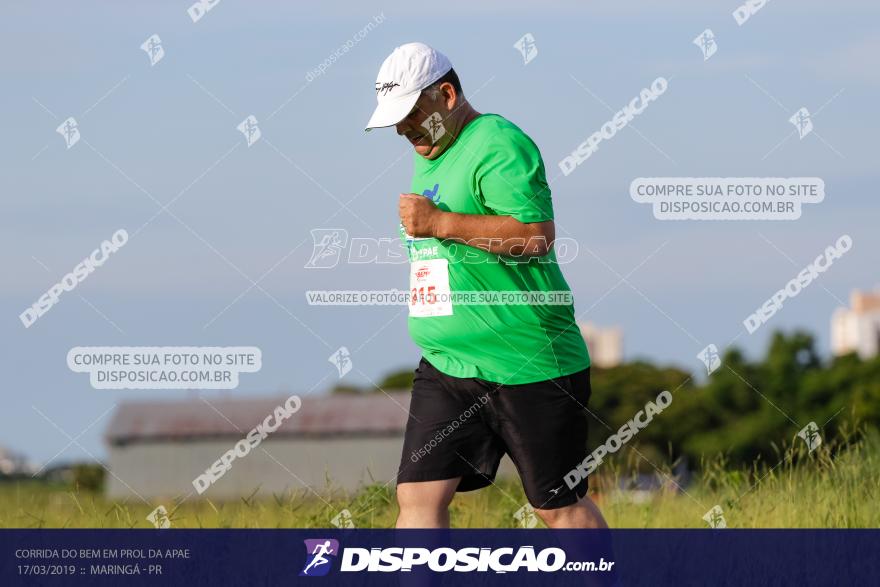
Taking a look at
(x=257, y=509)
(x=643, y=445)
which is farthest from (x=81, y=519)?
(x=643, y=445)

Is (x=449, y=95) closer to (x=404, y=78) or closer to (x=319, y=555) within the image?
(x=404, y=78)

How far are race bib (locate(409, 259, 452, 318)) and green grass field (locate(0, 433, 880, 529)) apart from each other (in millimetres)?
1445

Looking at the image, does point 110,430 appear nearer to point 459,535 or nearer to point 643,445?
point 643,445

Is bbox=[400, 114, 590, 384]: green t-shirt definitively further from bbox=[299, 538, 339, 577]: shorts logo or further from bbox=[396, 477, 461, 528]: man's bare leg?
bbox=[299, 538, 339, 577]: shorts logo

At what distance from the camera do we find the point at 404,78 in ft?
16.8

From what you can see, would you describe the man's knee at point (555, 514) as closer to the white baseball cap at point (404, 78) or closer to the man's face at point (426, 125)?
the man's face at point (426, 125)

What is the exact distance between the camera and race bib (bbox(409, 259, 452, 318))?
5090 mm

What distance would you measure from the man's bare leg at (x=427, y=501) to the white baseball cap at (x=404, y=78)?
136 centimetres

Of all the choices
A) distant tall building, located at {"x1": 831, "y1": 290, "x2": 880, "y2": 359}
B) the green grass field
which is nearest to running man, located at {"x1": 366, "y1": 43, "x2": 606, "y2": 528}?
the green grass field

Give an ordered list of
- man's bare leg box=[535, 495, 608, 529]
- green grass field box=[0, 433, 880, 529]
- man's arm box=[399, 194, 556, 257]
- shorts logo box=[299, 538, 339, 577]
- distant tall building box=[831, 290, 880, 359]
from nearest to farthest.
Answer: man's arm box=[399, 194, 556, 257] → man's bare leg box=[535, 495, 608, 529] → shorts logo box=[299, 538, 339, 577] → green grass field box=[0, 433, 880, 529] → distant tall building box=[831, 290, 880, 359]

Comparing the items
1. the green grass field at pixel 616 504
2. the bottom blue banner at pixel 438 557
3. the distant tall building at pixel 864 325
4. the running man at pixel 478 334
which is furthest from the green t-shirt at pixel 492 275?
the distant tall building at pixel 864 325

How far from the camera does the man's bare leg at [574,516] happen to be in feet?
16.8

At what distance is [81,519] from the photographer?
6543mm

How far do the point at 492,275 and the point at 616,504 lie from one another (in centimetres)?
270
